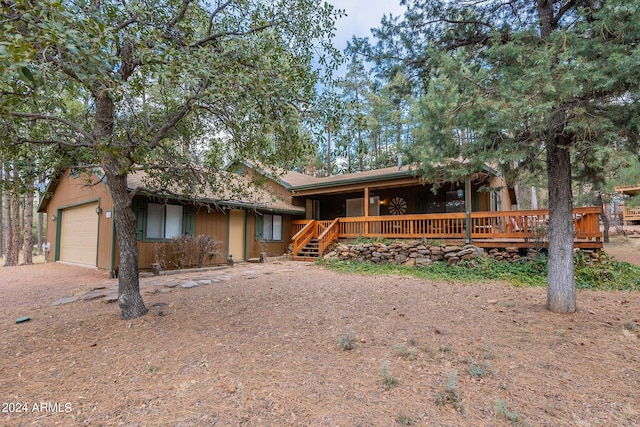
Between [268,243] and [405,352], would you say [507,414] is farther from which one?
[268,243]

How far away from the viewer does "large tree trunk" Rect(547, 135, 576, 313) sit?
4441mm

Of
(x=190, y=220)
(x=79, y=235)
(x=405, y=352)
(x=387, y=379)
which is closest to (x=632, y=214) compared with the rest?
(x=405, y=352)

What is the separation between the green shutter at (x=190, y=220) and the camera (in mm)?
9594

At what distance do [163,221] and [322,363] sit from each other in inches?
305

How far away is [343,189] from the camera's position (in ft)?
39.8

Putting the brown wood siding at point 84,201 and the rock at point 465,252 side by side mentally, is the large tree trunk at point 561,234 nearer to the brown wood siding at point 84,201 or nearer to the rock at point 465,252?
the rock at point 465,252

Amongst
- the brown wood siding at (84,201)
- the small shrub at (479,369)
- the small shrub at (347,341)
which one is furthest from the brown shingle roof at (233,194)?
the small shrub at (479,369)

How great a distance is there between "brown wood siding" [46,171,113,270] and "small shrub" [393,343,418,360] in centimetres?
673

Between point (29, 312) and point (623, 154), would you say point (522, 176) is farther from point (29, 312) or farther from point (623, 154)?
point (29, 312)

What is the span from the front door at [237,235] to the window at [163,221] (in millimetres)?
1860

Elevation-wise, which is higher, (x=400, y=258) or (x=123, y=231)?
(x=123, y=231)

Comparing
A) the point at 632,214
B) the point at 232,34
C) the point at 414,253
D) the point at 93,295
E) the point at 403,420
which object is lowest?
the point at 403,420

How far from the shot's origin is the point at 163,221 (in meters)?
9.09

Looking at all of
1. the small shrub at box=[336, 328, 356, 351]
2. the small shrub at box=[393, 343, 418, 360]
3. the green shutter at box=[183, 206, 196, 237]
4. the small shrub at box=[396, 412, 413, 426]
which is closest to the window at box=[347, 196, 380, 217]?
the green shutter at box=[183, 206, 196, 237]
